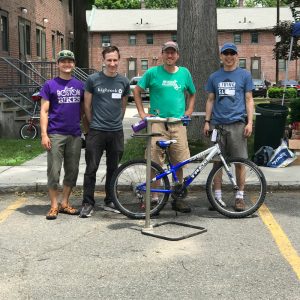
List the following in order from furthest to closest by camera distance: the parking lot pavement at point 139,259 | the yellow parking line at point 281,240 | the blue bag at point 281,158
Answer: the blue bag at point 281,158, the yellow parking line at point 281,240, the parking lot pavement at point 139,259

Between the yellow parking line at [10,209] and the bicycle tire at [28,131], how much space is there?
21.5 ft

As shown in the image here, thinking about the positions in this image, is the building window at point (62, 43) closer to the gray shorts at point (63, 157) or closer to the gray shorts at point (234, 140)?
the gray shorts at point (63, 157)

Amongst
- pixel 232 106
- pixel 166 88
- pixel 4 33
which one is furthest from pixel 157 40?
pixel 166 88

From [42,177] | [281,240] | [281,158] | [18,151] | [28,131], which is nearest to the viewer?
[281,240]

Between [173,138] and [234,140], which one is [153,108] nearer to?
[173,138]

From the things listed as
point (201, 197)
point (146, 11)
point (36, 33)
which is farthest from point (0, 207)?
point (146, 11)

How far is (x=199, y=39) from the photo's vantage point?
10.1 meters

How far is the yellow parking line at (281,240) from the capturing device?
450 cm

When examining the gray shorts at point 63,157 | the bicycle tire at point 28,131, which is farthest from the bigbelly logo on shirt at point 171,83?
the bicycle tire at point 28,131

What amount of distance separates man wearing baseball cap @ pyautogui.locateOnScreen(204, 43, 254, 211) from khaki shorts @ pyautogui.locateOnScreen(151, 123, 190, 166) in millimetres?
454

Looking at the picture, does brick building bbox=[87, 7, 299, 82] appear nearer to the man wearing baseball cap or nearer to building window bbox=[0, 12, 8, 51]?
building window bbox=[0, 12, 8, 51]

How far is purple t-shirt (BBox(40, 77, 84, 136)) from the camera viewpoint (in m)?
5.93

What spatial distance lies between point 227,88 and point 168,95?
2.31ft

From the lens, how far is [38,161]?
31.9ft
